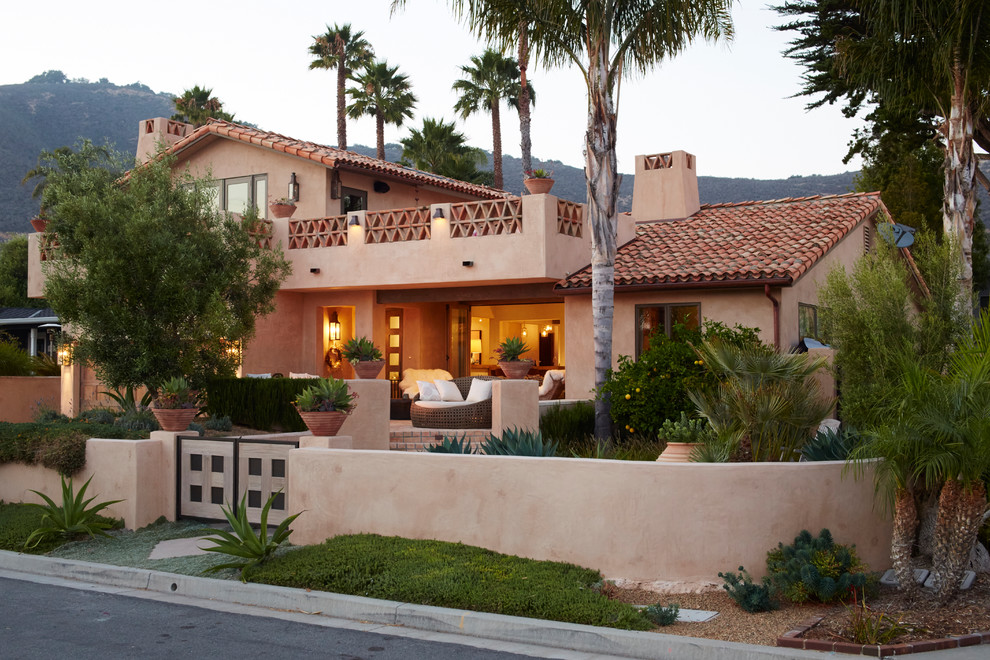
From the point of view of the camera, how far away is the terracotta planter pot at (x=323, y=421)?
1115 cm

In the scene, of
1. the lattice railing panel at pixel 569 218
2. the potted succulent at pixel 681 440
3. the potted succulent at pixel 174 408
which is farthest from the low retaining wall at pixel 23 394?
the potted succulent at pixel 681 440

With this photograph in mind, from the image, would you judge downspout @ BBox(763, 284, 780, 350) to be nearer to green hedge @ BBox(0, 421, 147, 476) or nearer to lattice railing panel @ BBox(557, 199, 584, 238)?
lattice railing panel @ BBox(557, 199, 584, 238)

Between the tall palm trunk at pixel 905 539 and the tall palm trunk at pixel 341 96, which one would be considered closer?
the tall palm trunk at pixel 905 539

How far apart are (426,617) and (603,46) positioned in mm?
10654

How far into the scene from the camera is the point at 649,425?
15.7m

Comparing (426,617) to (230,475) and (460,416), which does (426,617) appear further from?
(460,416)

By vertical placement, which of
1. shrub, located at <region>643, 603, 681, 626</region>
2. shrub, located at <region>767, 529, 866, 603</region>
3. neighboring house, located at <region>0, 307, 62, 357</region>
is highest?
neighboring house, located at <region>0, 307, 62, 357</region>

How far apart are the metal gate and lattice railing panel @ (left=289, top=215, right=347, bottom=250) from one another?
32.7 ft

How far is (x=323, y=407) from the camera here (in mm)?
11219

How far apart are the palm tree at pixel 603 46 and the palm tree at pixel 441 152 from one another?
22661 mm

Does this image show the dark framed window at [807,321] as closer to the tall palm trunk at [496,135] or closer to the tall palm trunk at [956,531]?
the tall palm trunk at [956,531]

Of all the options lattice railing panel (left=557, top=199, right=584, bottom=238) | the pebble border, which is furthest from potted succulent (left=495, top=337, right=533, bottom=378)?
the pebble border

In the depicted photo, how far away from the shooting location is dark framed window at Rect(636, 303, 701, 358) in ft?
61.9

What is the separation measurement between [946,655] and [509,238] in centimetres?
1342
